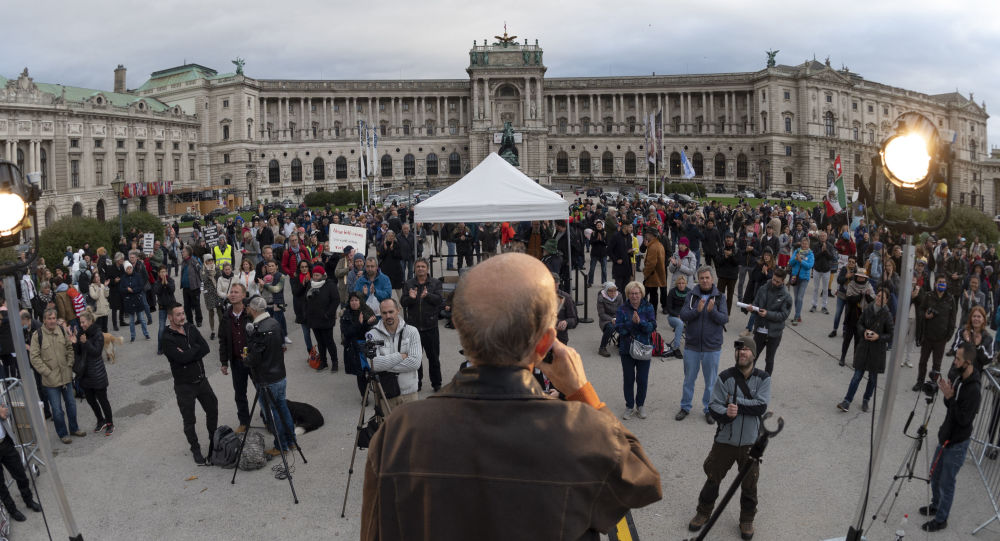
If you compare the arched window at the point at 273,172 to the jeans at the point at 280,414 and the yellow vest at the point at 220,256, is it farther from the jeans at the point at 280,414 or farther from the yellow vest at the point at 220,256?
the jeans at the point at 280,414

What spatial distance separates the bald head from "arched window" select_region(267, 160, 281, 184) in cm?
8523

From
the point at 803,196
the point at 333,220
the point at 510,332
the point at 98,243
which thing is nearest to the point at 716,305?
the point at 510,332

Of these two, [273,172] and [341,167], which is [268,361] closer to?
[273,172]

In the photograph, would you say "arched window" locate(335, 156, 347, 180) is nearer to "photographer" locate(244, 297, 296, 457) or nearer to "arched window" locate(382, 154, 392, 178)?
"arched window" locate(382, 154, 392, 178)

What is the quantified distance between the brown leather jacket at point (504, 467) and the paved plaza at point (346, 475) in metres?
3.68

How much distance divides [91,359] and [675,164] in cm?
8695

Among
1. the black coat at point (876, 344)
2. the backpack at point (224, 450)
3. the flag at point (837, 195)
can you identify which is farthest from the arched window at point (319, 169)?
the black coat at point (876, 344)

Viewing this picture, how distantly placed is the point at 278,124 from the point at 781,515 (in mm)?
86277

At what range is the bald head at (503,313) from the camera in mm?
2062

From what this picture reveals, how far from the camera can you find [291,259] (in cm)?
1477

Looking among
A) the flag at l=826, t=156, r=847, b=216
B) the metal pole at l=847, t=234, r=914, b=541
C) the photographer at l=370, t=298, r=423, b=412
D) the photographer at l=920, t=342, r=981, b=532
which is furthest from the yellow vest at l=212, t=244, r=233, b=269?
the flag at l=826, t=156, r=847, b=216

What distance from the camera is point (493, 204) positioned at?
44.6ft

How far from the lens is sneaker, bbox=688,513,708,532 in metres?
6.52

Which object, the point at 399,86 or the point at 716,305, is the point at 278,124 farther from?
the point at 716,305
